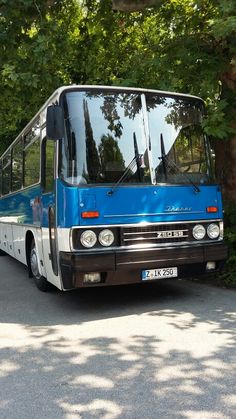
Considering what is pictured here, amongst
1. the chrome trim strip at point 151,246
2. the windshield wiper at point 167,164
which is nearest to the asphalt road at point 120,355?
the chrome trim strip at point 151,246

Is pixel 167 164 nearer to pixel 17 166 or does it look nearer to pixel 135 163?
pixel 135 163

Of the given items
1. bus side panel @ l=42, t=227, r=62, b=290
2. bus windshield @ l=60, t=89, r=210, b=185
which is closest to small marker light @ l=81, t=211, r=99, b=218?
bus windshield @ l=60, t=89, r=210, b=185

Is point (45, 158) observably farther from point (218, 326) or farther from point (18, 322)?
point (218, 326)

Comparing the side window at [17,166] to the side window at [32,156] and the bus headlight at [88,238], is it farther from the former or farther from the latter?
the bus headlight at [88,238]

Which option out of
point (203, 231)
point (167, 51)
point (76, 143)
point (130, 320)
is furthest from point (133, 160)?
point (167, 51)

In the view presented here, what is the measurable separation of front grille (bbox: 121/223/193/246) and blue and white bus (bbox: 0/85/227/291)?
14 millimetres

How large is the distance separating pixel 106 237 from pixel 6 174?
673 centimetres

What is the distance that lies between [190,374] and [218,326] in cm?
165

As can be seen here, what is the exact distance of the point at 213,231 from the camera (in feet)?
23.7

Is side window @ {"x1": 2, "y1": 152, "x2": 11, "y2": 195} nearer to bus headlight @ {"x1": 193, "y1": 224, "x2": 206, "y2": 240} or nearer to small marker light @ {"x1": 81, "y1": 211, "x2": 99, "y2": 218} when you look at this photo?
small marker light @ {"x1": 81, "y1": 211, "x2": 99, "y2": 218}

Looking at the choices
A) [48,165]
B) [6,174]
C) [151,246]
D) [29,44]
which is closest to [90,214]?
[151,246]

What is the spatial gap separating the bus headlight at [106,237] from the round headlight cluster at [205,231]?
127cm

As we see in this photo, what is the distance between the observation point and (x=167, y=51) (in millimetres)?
9242

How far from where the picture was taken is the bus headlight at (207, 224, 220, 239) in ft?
23.6
